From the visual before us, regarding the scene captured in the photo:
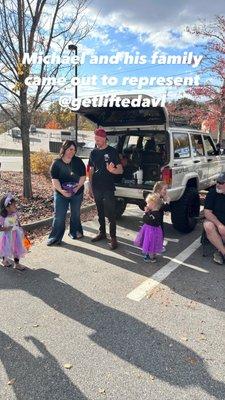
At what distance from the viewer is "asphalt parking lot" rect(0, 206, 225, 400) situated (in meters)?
2.67

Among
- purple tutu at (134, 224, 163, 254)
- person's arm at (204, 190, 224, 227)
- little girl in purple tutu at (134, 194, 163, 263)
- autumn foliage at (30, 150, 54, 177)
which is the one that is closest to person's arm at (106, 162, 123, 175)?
little girl in purple tutu at (134, 194, 163, 263)

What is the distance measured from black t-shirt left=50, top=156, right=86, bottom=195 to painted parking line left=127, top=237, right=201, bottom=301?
1.87 metres

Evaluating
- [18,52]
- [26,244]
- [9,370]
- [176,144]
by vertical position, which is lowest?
[9,370]


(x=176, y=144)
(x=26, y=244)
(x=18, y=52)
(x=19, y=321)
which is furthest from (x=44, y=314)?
(x=18, y=52)

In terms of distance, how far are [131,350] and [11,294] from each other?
1.64 metres

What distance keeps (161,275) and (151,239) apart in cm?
54

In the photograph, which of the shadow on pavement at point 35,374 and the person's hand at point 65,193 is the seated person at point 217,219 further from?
the shadow on pavement at point 35,374

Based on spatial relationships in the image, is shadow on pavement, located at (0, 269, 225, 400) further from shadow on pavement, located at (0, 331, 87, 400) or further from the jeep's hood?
the jeep's hood

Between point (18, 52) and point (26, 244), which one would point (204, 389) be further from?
point (18, 52)

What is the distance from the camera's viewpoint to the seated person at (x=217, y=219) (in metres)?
5.00

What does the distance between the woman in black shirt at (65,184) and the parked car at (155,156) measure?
0.92 meters

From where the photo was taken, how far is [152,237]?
16.4ft

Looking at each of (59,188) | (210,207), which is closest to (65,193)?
(59,188)

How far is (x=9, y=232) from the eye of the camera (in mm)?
4539
